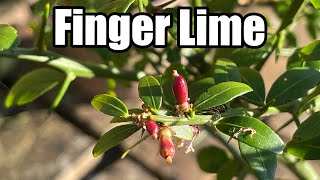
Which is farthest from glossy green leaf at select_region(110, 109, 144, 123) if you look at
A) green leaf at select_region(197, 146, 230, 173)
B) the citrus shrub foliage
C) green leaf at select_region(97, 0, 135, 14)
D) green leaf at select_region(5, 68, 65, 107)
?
green leaf at select_region(197, 146, 230, 173)

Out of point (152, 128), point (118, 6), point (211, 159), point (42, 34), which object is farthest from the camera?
point (211, 159)

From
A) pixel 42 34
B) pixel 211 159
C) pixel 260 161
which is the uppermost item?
pixel 42 34

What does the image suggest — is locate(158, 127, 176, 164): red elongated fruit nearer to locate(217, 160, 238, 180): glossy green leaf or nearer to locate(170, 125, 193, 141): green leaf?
locate(170, 125, 193, 141): green leaf

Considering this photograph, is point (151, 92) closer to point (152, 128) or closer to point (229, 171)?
point (152, 128)

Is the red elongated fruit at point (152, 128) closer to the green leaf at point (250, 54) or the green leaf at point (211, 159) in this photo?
the green leaf at point (250, 54)

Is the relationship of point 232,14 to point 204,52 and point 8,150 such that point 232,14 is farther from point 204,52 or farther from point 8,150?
point 8,150

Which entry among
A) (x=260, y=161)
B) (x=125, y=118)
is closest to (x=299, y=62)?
(x=260, y=161)

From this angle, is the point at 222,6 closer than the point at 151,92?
No
